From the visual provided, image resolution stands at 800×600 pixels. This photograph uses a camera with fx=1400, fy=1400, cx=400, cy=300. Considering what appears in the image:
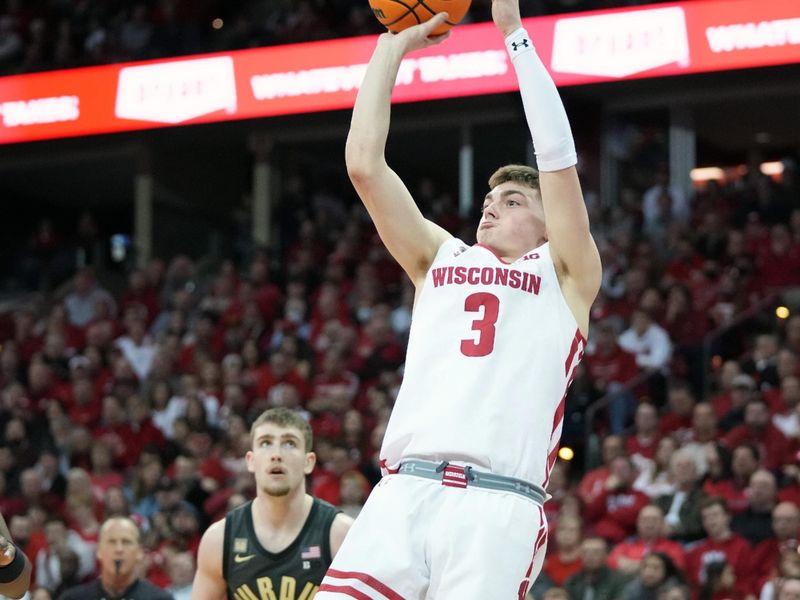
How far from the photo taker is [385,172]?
418 cm

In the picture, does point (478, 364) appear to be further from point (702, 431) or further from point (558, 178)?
point (702, 431)

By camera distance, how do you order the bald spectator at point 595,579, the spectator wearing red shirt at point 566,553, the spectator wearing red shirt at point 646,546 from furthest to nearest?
the spectator wearing red shirt at point 566,553 → the spectator wearing red shirt at point 646,546 → the bald spectator at point 595,579

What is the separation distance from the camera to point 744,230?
44.9 feet

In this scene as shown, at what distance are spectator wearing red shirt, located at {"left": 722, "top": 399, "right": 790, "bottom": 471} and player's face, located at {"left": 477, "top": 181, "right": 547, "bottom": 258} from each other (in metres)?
6.29

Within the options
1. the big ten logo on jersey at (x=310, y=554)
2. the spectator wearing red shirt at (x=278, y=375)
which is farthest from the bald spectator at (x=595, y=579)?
the spectator wearing red shirt at (x=278, y=375)

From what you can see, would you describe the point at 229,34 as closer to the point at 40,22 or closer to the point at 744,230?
the point at 40,22

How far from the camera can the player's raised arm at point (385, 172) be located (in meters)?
4.16

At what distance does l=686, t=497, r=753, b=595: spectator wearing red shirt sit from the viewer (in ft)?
29.9

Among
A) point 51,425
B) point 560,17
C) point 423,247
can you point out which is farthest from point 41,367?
point 423,247

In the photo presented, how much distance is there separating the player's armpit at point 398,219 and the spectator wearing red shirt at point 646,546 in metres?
5.36

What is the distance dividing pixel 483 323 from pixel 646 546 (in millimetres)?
5748

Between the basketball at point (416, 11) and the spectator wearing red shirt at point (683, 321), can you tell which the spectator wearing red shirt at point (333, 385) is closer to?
the spectator wearing red shirt at point (683, 321)

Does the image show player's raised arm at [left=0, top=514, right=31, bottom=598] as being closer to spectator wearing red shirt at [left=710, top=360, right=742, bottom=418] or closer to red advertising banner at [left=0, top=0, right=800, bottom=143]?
spectator wearing red shirt at [left=710, top=360, right=742, bottom=418]

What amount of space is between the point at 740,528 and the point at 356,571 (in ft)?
20.0
